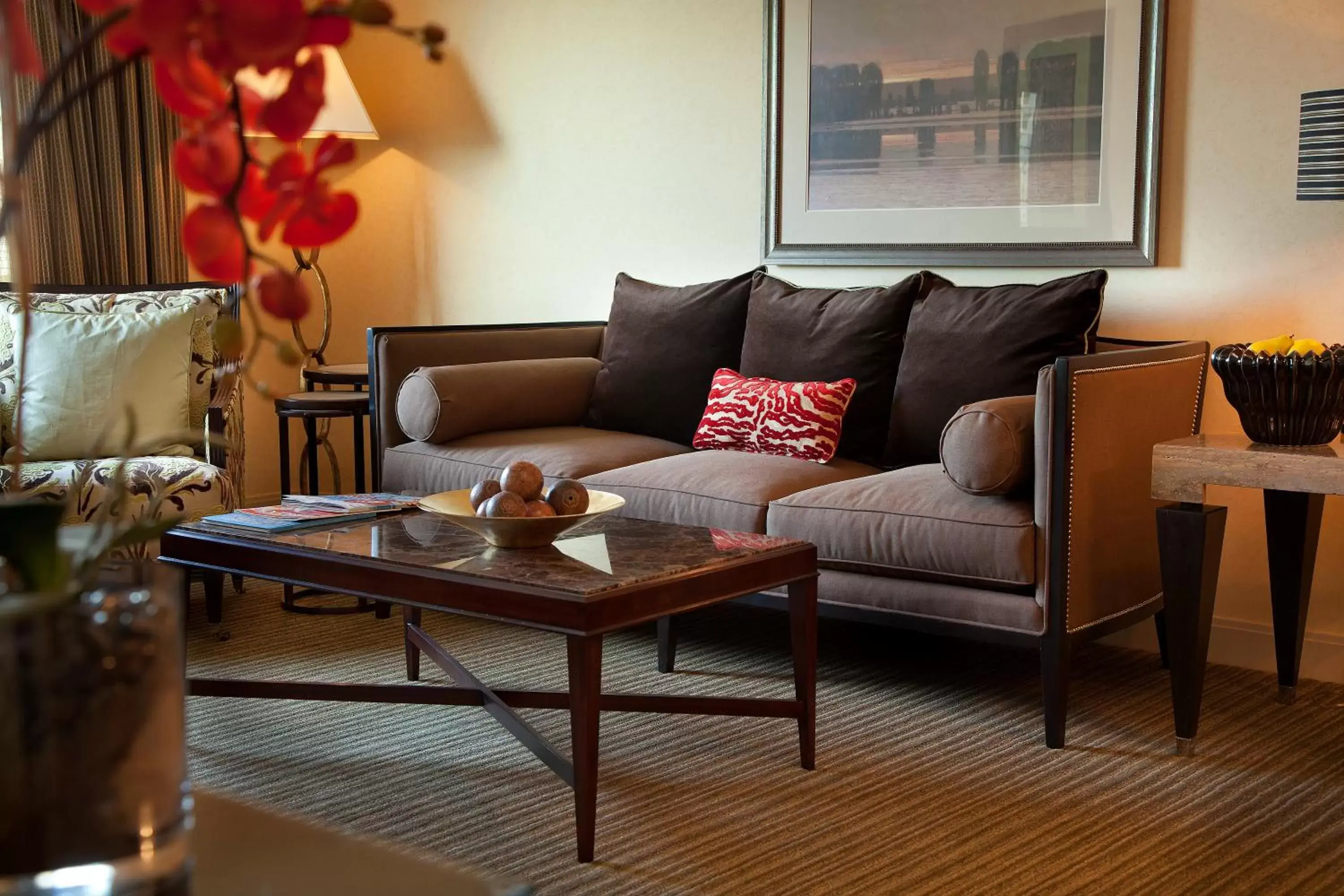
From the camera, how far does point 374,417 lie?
4012mm

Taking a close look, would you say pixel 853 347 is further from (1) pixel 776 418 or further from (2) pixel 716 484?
(2) pixel 716 484

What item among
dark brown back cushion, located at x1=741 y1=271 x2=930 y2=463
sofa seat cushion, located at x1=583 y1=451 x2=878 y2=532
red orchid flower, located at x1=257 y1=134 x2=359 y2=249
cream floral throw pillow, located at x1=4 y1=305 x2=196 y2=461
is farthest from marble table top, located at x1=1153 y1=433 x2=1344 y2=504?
cream floral throw pillow, located at x1=4 y1=305 x2=196 y2=461

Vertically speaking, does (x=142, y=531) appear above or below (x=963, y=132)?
below

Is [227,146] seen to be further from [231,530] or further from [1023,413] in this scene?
[1023,413]

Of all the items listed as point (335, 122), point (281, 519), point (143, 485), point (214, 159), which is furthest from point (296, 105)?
point (335, 122)

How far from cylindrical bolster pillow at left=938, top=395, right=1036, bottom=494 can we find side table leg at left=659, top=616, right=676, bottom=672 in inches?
31.4

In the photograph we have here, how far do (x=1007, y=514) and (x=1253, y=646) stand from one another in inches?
40.1

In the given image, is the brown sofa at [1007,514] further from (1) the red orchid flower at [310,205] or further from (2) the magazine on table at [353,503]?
(1) the red orchid flower at [310,205]

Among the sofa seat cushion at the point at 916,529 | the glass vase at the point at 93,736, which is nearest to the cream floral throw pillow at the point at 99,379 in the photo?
the sofa seat cushion at the point at 916,529

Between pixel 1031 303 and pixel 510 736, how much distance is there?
5.28 feet

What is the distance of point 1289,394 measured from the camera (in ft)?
8.73

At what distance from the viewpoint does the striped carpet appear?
2172 millimetres

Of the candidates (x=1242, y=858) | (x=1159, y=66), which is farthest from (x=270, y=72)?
(x=1159, y=66)

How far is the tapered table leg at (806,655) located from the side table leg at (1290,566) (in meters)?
1.14
